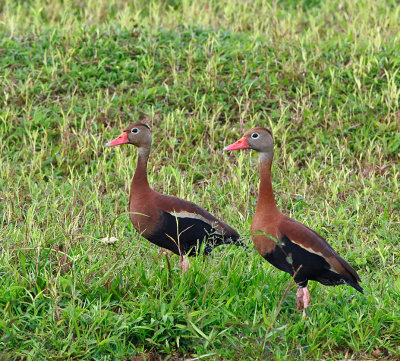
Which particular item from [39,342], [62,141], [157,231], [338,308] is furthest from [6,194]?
[338,308]

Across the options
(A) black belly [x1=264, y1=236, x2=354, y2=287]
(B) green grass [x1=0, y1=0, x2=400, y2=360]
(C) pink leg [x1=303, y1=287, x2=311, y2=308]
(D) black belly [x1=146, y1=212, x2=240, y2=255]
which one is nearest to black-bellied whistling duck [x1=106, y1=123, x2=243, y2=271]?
(D) black belly [x1=146, y1=212, x2=240, y2=255]

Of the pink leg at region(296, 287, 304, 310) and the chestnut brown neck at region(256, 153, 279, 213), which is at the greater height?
the chestnut brown neck at region(256, 153, 279, 213)

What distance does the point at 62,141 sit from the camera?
24.8ft

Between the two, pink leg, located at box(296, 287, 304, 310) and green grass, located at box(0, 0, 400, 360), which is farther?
pink leg, located at box(296, 287, 304, 310)

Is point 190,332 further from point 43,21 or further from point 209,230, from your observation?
point 43,21

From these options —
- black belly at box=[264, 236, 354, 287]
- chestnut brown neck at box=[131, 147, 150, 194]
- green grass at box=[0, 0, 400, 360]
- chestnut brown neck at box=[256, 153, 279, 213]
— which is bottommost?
green grass at box=[0, 0, 400, 360]

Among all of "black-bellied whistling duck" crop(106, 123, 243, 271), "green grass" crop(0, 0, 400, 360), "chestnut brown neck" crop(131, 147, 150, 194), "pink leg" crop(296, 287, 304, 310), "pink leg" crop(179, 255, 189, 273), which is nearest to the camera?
"green grass" crop(0, 0, 400, 360)

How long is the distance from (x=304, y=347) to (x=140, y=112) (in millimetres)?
4519

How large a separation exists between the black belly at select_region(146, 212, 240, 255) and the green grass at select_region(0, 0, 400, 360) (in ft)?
0.47

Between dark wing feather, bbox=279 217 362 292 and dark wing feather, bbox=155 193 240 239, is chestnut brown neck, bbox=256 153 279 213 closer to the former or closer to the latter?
dark wing feather, bbox=279 217 362 292

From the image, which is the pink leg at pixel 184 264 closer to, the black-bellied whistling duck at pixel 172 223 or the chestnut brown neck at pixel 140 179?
the black-bellied whistling duck at pixel 172 223

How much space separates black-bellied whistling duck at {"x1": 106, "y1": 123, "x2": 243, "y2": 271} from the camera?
5016 millimetres

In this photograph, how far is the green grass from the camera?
4230mm

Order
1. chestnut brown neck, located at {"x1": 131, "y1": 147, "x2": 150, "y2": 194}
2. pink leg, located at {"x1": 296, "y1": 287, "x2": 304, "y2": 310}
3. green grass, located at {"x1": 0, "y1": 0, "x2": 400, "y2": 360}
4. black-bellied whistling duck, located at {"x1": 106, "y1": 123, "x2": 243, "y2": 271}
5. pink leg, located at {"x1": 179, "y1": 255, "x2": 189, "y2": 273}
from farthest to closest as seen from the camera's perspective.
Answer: chestnut brown neck, located at {"x1": 131, "y1": 147, "x2": 150, "y2": 194} → black-bellied whistling duck, located at {"x1": 106, "y1": 123, "x2": 243, "y2": 271} → pink leg, located at {"x1": 179, "y1": 255, "x2": 189, "y2": 273} → pink leg, located at {"x1": 296, "y1": 287, "x2": 304, "y2": 310} → green grass, located at {"x1": 0, "y1": 0, "x2": 400, "y2": 360}
